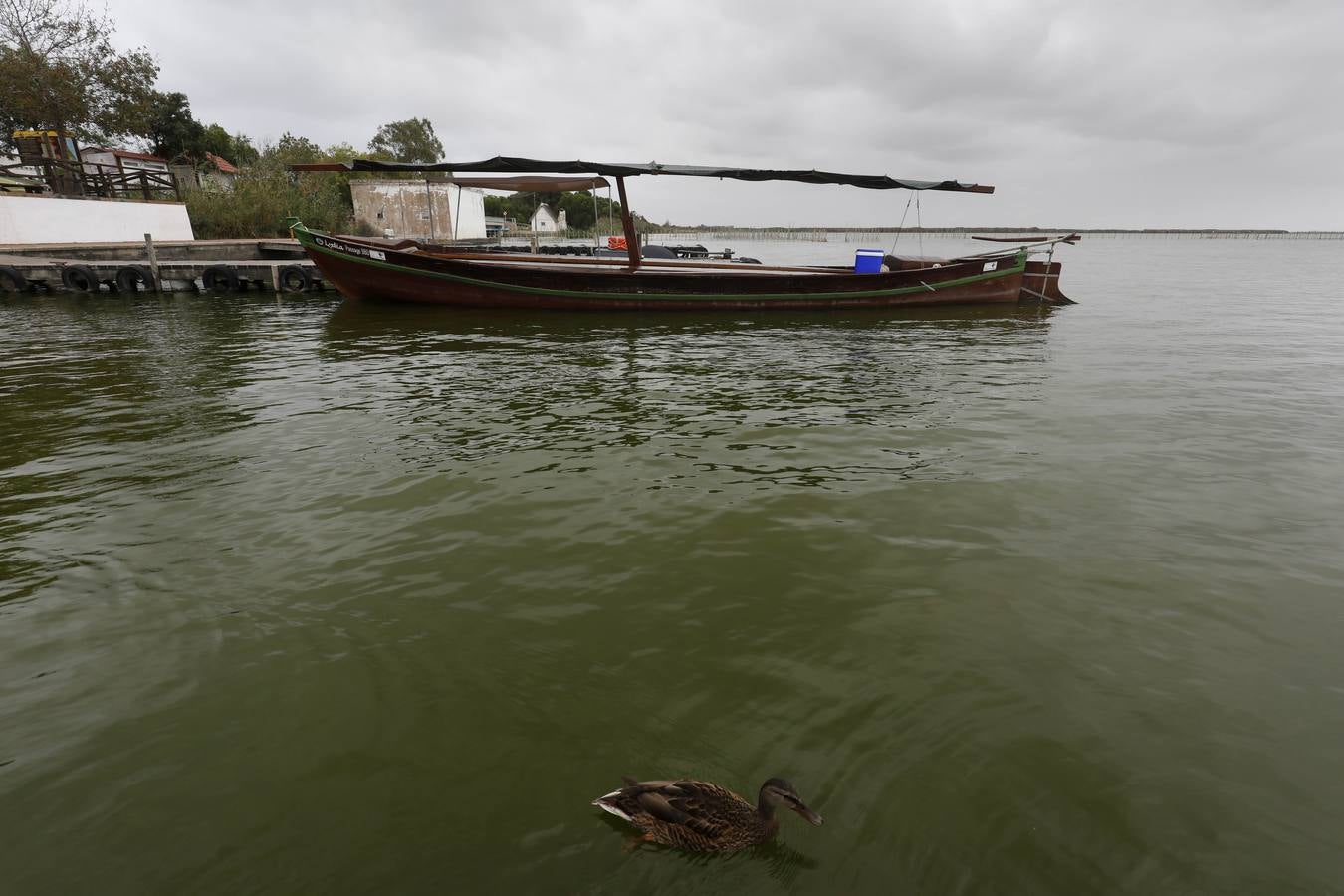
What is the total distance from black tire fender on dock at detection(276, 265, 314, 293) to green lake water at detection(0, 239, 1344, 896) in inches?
785

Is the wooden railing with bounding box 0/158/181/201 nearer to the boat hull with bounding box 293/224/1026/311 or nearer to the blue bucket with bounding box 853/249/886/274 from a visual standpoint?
the boat hull with bounding box 293/224/1026/311

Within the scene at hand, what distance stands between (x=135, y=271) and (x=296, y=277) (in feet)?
19.8

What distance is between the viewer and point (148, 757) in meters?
3.55

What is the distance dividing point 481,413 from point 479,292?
494 inches

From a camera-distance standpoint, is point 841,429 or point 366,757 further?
point 841,429

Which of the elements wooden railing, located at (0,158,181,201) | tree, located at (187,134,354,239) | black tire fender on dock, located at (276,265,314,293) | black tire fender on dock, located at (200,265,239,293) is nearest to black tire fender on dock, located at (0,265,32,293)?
black tire fender on dock, located at (200,265,239,293)

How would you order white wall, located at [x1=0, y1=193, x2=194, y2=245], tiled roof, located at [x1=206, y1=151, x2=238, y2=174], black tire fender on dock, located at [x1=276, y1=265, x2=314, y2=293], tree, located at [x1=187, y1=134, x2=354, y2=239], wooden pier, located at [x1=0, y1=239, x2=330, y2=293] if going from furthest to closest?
1. tiled roof, located at [x1=206, y1=151, x2=238, y2=174]
2. tree, located at [x1=187, y1=134, x2=354, y2=239]
3. white wall, located at [x1=0, y1=193, x2=194, y2=245]
4. black tire fender on dock, located at [x1=276, y1=265, x2=314, y2=293]
5. wooden pier, located at [x1=0, y1=239, x2=330, y2=293]

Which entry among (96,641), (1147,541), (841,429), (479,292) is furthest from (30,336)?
(1147,541)

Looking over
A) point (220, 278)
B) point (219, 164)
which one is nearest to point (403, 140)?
point (219, 164)

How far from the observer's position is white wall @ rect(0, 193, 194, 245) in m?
30.2

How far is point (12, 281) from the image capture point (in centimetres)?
2539

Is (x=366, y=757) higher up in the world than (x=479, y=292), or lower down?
lower down

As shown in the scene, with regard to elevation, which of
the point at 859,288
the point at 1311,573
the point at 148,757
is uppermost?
the point at 859,288

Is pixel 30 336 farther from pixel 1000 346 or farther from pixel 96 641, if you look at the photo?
pixel 1000 346
